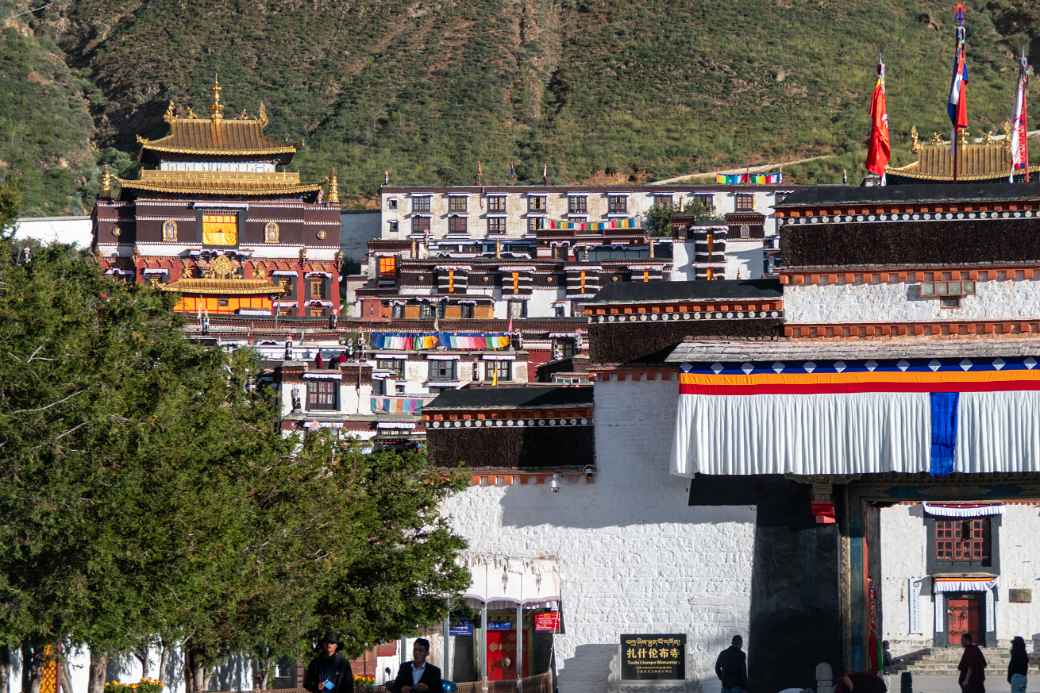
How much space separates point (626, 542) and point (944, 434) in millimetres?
6951

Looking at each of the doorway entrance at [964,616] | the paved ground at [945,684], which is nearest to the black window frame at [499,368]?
the doorway entrance at [964,616]

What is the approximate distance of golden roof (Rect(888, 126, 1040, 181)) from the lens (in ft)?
362

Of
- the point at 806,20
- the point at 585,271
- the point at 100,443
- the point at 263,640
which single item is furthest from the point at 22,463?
the point at 806,20

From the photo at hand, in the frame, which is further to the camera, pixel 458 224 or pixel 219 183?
pixel 458 224

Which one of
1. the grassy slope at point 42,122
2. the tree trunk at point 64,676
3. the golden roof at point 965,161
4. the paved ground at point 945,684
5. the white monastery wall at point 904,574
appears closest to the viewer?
the tree trunk at point 64,676

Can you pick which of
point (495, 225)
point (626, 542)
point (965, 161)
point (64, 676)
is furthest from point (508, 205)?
point (64, 676)

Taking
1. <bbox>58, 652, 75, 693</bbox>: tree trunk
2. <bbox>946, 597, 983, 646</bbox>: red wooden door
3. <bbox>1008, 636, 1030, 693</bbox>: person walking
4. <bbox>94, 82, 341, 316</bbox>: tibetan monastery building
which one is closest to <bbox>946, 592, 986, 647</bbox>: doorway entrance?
<bbox>946, 597, 983, 646</bbox>: red wooden door

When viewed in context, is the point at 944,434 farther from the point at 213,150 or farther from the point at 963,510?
the point at 213,150

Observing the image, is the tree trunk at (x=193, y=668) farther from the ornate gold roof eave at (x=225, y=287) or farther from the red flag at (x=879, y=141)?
the ornate gold roof eave at (x=225, y=287)

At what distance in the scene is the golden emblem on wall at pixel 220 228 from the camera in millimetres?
104375

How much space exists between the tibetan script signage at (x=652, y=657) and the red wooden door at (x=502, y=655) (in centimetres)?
252

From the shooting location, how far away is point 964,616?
61781 millimetres

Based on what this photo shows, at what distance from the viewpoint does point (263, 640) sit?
3847 cm

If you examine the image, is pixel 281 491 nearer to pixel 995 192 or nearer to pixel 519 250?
pixel 995 192
